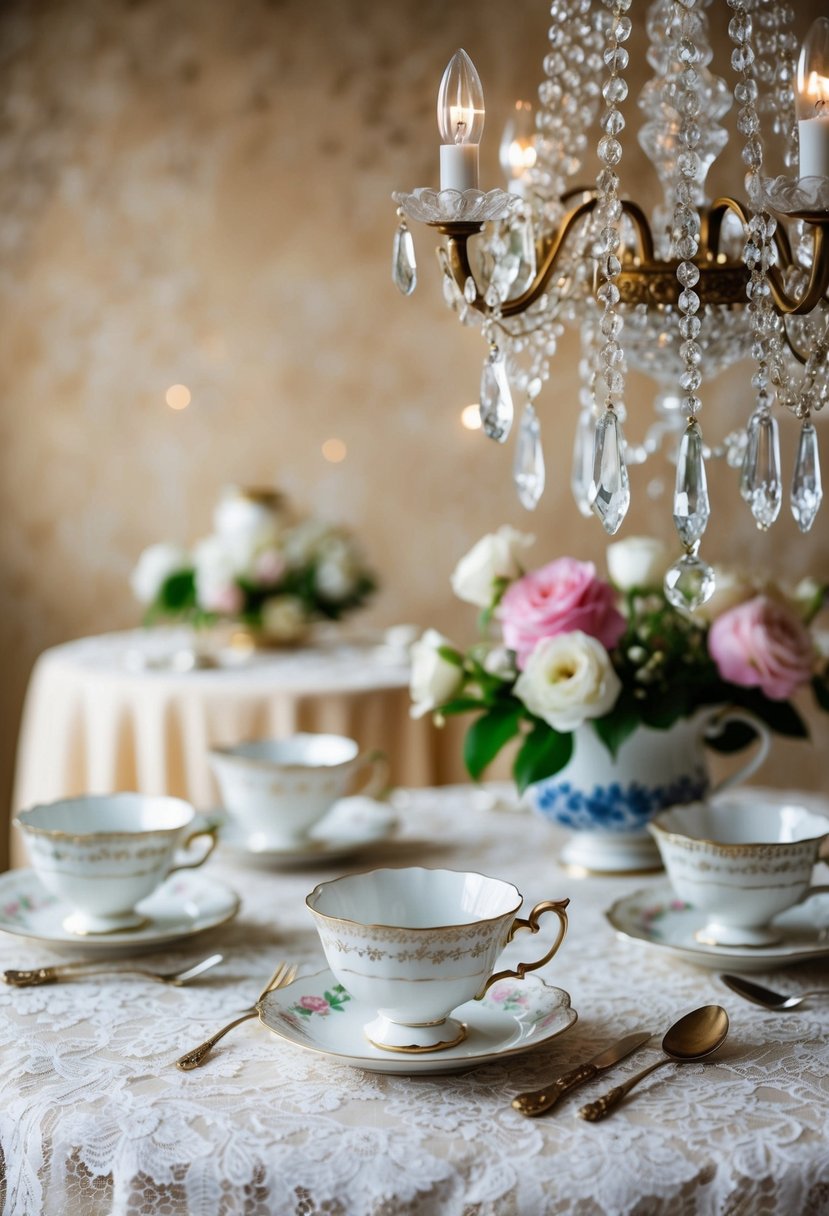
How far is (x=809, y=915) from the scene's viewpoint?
132 centimetres

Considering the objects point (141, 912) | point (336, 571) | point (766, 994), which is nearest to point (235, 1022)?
point (141, 912)

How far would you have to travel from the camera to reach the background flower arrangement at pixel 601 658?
1384 millimetres

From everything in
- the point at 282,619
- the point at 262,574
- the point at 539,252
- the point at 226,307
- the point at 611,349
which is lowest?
the point at 282,619

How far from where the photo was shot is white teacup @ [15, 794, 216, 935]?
1204 millimetres

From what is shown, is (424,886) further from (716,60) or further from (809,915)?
(716,60)

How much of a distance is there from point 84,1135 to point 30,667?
334 cm

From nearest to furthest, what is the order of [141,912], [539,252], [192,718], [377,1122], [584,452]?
1. [377,1122]
2. [141,912]
3. [539,252]
4. [584,452]
5. [192,718]

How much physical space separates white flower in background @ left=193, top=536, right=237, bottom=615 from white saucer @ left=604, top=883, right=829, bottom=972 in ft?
6.60

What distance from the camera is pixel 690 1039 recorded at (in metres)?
1.02

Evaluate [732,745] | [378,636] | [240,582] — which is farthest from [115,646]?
[732,745]

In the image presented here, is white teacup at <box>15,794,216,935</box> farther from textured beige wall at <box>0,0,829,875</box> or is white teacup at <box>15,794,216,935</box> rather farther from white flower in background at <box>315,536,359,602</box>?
textured beige wall at <box>0,0,829,875</box>

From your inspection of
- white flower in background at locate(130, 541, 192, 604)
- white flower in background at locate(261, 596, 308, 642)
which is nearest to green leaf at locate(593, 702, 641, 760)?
white flower in background at locate(261, 596, 308, 642)

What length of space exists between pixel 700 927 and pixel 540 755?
246 millimetres

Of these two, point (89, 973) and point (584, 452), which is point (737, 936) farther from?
point (584, 452)
